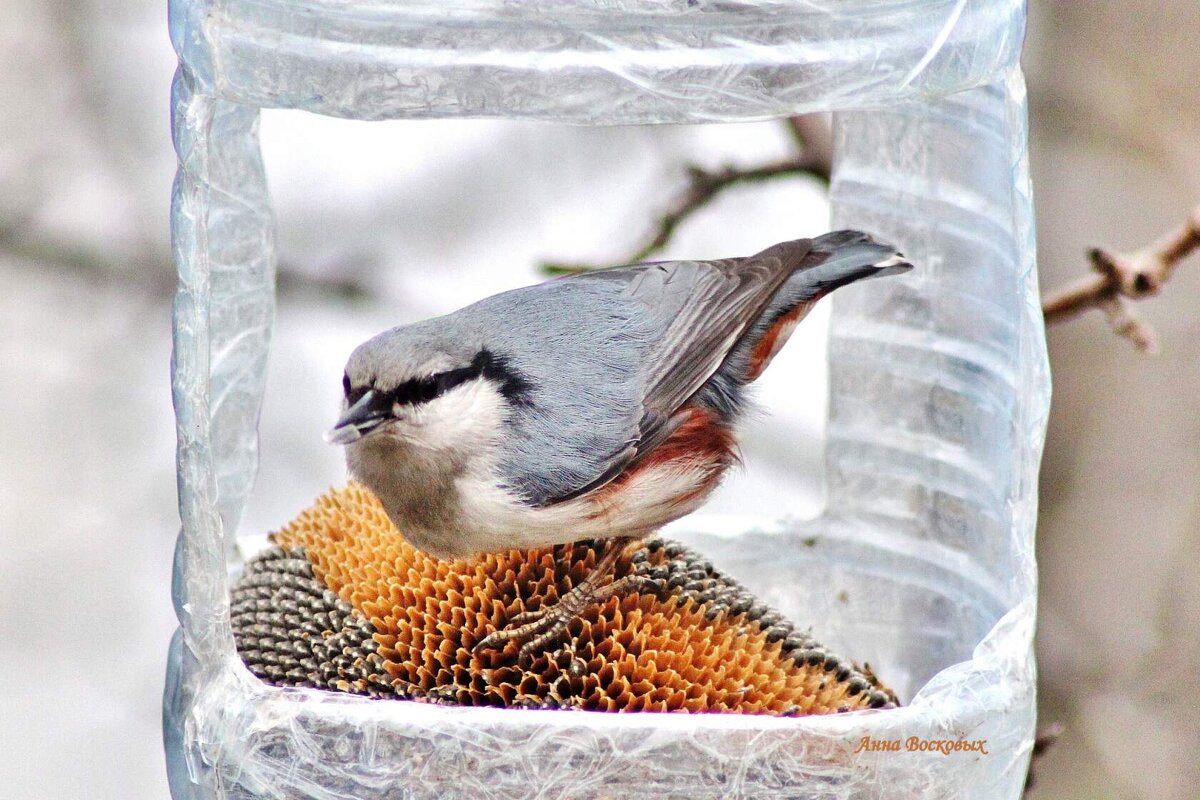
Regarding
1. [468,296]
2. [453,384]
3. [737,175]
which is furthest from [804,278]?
[468,296]

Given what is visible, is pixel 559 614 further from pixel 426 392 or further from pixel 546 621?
pixel 426 392

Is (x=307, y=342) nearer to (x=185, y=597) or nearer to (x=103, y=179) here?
(x=103, y=179)

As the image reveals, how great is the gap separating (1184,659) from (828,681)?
2213 millimetres

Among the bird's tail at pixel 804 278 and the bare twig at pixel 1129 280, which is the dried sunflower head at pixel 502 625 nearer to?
the bird's tail at pixel 804 278

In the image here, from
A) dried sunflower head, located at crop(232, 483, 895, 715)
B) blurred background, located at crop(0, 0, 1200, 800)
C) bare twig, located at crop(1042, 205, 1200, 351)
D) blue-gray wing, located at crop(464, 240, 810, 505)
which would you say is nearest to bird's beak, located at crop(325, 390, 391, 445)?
blue-gray wing, located at crop(464, 240, 810, 505)

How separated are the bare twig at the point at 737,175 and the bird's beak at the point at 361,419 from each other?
93 cm

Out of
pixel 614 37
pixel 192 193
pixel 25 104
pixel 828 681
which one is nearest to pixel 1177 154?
pixel 828 681

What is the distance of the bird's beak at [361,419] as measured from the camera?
1.69 meters

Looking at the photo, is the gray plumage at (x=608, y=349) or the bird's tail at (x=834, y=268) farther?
the bird's tail at (x=834, y=268)

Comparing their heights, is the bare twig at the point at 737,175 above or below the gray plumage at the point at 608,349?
above

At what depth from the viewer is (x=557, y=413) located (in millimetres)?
1859

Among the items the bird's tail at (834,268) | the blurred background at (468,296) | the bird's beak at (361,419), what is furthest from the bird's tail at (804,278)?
the blurred background at (468,296)

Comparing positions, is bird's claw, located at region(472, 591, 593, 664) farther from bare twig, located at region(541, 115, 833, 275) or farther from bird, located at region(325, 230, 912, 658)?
bare twig, located at region(541, 115, 833, 275)

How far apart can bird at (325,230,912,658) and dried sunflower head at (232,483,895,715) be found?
5cm
